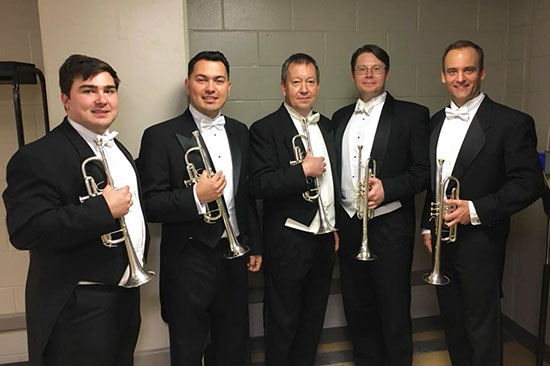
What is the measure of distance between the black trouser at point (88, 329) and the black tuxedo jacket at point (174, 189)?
0.41m

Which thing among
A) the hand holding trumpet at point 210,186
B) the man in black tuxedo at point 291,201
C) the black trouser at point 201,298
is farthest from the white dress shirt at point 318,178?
the hand holding trumpet at point 210,186

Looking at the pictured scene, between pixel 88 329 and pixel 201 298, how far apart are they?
1.97 feet

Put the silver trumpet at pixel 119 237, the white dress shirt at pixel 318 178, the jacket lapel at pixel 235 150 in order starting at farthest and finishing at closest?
the white dress shirt at pixel 318 178 < the jacket lapel at pixel 235 150 < the silver trumpet at pixel 119 237

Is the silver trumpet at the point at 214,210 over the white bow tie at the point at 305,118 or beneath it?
beneath

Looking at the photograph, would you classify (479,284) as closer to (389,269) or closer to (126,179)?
(389,269)

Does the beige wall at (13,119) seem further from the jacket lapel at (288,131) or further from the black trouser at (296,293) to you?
the black trouser at (296,293)

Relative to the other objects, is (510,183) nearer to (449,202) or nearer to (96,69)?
(449,202)

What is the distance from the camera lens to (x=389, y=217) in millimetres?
2387

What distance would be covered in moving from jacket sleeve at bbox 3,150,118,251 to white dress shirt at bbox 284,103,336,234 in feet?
3.42

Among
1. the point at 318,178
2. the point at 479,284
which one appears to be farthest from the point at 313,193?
the point at 479,284

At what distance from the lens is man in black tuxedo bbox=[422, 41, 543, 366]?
2.10 metres

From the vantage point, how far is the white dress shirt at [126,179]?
1.71 m

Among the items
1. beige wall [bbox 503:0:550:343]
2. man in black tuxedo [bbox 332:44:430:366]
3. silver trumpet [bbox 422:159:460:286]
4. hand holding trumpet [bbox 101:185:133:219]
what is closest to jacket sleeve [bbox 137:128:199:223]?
hand holding trumpet [bbox 101:185:133:219]

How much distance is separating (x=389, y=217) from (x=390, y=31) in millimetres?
1400
